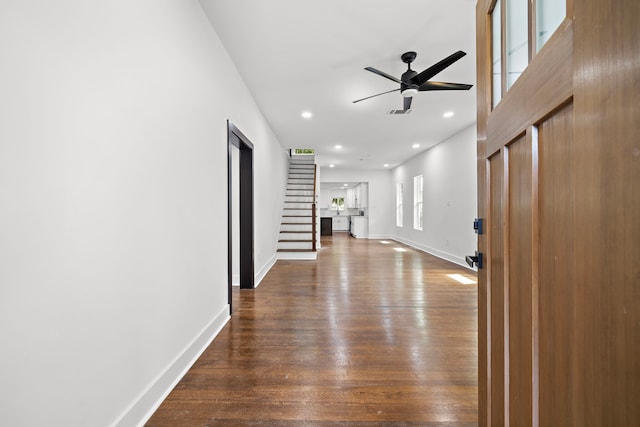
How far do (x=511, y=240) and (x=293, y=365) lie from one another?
66.5 inches

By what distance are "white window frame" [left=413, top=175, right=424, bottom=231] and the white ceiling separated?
9.69 feet

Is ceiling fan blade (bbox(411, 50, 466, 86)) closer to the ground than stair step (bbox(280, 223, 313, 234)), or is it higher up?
higher up

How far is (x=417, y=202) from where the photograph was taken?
8180 mm

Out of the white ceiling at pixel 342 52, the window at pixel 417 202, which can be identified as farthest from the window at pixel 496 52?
the window at pixel 417 202

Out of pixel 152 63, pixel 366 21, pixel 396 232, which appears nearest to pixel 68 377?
pixel 152 63

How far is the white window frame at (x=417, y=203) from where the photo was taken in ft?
25.7

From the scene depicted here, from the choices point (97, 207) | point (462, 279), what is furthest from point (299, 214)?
point (97, 207)

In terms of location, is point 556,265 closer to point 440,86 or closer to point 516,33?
point 516,33

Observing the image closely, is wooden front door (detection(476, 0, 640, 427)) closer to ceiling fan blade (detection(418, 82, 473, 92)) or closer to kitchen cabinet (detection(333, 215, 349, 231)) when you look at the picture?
ceiling fan blade (detection(418, 82, 473, 92))

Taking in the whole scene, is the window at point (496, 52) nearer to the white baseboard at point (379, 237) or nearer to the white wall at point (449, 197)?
the white wall at point (449, 197)

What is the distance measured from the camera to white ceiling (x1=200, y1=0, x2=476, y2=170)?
2.20 m

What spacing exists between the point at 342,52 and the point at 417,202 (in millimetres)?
6174

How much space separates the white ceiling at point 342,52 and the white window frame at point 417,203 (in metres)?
2.95

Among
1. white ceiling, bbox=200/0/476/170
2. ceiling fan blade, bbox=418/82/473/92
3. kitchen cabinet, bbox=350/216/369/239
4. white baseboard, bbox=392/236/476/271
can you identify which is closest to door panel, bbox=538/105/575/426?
white ceiling, bbox=200/0/476/170
